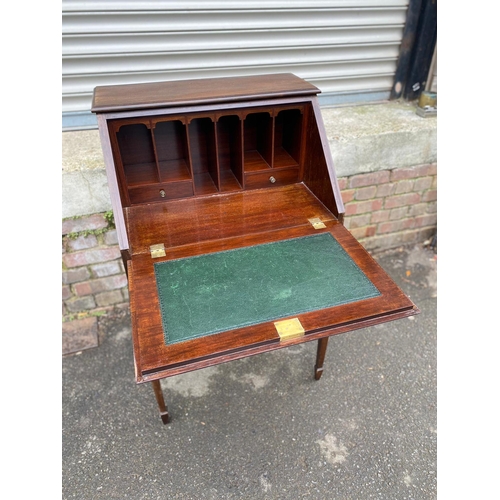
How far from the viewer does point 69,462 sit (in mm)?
1910

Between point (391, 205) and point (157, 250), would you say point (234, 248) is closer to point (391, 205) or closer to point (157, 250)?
point (157, 250)

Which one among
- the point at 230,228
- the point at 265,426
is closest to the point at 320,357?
the point at 265,426

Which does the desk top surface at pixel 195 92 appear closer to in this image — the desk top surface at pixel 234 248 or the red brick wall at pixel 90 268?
the desk top surface at pixel 234 248

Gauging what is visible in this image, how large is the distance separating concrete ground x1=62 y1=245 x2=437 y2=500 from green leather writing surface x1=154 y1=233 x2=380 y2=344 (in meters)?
1.06

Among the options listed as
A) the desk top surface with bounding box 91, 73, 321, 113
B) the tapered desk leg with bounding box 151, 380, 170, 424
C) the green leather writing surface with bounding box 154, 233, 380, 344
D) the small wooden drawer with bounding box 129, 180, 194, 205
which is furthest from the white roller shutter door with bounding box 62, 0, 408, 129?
the tapered desk leg with bounding box 151, 380, 170, 424

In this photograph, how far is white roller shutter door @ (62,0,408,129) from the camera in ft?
7.12

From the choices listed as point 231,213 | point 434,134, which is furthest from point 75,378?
point 434,134

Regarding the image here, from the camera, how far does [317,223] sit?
1690 millimetres

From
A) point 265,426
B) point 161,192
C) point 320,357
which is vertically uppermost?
point 161,192

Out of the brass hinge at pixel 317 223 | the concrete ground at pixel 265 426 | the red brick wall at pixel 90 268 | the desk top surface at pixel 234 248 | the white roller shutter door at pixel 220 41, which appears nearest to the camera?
the desk top surface at pixel 234 248

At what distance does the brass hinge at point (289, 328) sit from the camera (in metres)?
1.23

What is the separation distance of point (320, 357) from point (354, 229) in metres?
1.23

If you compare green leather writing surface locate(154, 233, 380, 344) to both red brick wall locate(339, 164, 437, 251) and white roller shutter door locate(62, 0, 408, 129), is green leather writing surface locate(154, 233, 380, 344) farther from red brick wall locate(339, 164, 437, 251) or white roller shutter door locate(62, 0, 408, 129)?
white roller shutter door locate(62, 0, 408, 129)

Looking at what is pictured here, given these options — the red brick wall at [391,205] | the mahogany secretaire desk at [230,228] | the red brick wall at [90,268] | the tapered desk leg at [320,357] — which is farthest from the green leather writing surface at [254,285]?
the red brick wall at [391,205]
